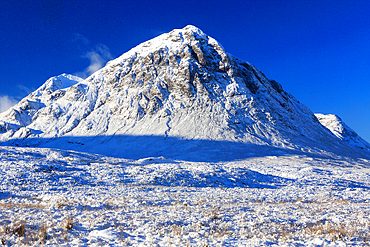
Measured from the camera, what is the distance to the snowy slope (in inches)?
6036

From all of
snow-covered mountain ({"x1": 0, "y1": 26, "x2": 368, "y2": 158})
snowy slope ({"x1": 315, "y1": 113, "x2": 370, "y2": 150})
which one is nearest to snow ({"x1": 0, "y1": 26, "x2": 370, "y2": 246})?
snow-covered mountain ({"x1": 0, "y1": 26, "x2": 368, "y2": 158})

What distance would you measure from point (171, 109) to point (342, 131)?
12762 cm

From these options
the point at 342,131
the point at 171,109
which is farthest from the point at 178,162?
the point at 342,131

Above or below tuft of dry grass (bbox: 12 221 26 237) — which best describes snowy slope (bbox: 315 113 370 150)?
above

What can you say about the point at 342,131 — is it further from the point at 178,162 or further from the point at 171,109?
the point at 178,162

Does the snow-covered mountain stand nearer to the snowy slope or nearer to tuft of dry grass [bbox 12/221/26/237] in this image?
the snowy slope

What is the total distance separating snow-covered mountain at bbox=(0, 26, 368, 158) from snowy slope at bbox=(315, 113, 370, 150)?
4009 cm

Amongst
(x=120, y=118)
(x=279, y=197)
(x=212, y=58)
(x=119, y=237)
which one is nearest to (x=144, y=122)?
(x=120, y=118)

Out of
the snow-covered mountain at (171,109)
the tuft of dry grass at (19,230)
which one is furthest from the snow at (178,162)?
the snow-covered mountain at (171,109)

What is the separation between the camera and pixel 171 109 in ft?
372

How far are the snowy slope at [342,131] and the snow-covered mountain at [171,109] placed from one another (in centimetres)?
4009

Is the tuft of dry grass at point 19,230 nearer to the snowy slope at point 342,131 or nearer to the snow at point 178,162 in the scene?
the snow at point 178,162

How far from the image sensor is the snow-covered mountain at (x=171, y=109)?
100688 millimetres

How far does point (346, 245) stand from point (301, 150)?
9370 cm
